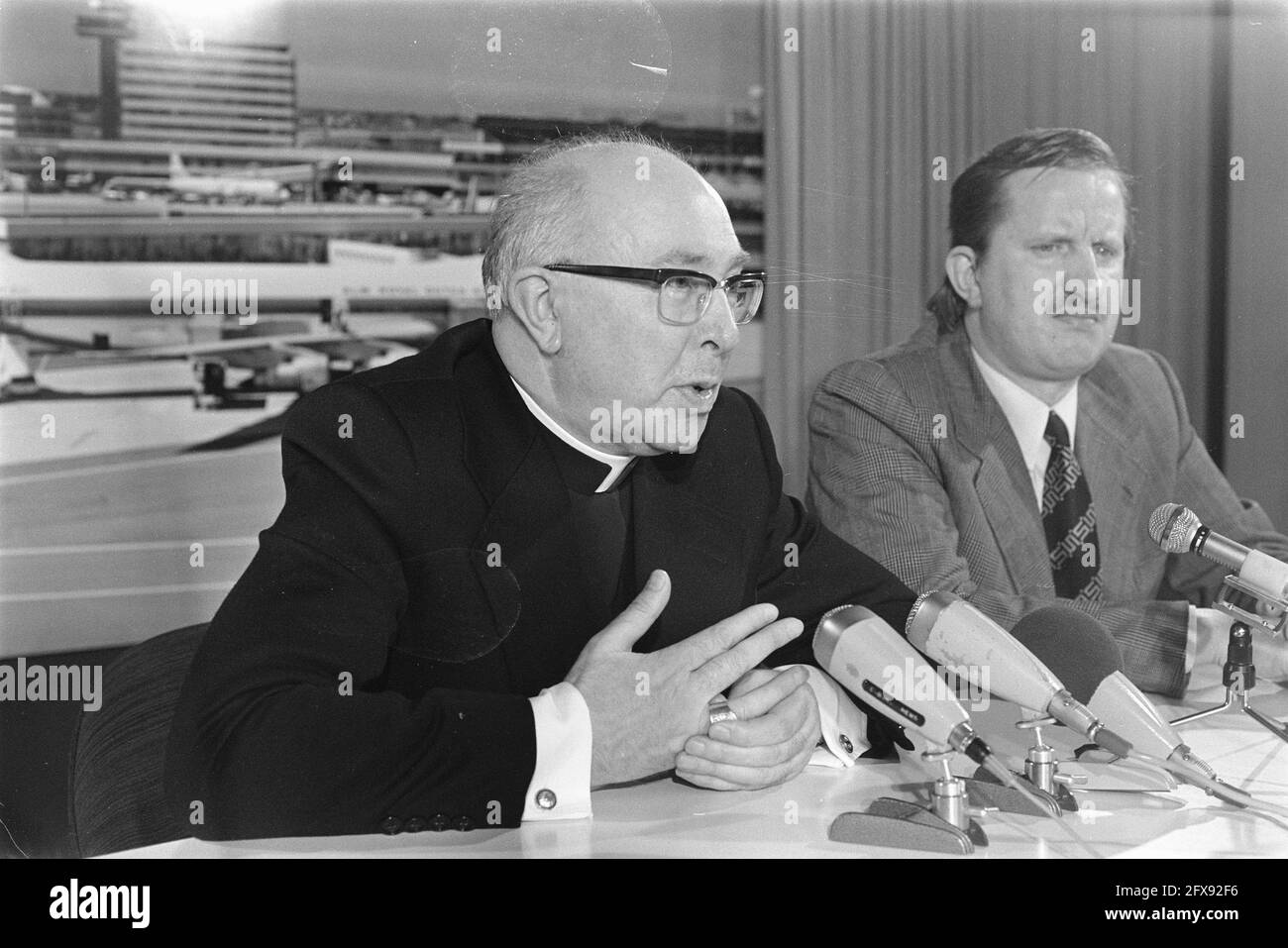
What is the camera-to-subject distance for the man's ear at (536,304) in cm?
159

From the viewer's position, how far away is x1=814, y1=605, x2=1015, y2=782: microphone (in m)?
1.13

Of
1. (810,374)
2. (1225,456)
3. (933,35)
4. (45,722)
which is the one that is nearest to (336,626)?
(45,722)

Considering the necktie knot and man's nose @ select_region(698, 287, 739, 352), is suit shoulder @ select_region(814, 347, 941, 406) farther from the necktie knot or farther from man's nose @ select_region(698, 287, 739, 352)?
man's nose @ select_region(698, 287, 739, 352)

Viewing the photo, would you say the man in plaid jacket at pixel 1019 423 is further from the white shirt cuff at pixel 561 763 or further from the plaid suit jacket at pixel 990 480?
the white shirt cuff at pixel 561 763

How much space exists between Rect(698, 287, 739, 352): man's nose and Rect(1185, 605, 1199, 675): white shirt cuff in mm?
808

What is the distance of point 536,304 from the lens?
160 cm

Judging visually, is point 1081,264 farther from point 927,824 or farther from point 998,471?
point 927,824

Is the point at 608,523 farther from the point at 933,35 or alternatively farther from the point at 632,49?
the point at 933,35

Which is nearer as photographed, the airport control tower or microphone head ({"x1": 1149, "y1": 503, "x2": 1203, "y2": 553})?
microphone head ({"x1": 1149, "y1": 503, "x2": 1203, "y2": 553})

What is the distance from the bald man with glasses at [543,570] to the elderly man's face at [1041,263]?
465mm

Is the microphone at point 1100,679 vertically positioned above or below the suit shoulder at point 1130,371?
below

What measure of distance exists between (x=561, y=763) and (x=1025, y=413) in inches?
41.8
